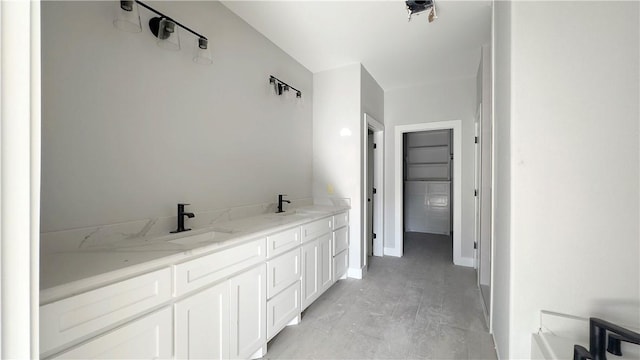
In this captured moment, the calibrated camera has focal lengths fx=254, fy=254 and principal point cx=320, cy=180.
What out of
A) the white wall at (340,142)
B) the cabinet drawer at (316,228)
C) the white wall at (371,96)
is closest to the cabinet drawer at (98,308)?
the cabinet drawer at (316,228)

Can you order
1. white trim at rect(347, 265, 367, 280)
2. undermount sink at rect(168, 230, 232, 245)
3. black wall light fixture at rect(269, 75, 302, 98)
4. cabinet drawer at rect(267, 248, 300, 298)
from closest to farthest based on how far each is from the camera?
1. undermount sink at rect(168, 230, 232, 245)
2. cabinet drawer at rect(267, 248, 300, 298)
3. black wall light fixture at rect(269, 75, 302, 98)
4. white trim at rect(347, 265, 367, 280)

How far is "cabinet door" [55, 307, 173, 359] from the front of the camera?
0.88 metres

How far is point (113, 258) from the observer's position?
1.07 m

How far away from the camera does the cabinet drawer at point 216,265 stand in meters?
1.18

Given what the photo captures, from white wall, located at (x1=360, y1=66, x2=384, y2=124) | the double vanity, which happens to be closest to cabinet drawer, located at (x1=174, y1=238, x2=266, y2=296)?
the double vanity

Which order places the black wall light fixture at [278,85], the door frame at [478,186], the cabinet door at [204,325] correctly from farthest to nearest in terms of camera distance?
the door frame at [478,186], the black wall light fixture at [278,85], the cabinet door at [204,325]

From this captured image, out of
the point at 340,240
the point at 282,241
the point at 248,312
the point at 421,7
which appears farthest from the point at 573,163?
the point at 340,240

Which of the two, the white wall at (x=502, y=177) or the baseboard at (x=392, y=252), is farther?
the baseboard at (x=392, y=252)

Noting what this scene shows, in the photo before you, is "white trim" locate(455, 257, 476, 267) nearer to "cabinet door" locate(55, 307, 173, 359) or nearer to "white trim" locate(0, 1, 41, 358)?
"cabinet door" locate(55, 307, 173, 359)

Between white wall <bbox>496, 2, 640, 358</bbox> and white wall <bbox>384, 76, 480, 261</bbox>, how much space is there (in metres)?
2.32

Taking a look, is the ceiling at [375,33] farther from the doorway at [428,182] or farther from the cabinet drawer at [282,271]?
the doorway at [428,182]

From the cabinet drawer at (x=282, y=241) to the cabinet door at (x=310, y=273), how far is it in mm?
173

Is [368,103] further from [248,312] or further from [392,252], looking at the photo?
[248,312]

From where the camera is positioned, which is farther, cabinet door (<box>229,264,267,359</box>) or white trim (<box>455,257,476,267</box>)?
white trim (<box>455,257,476,267</box>)
